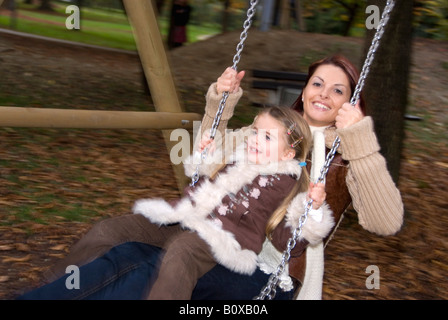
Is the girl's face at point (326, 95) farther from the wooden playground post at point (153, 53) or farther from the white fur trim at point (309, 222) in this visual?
the wooden playground post at point (153, 53)

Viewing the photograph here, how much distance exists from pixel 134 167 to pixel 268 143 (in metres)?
3.55

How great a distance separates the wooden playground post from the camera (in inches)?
146

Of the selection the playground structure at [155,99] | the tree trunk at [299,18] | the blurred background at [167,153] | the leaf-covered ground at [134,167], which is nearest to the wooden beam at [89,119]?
the playground structure at [155,99]

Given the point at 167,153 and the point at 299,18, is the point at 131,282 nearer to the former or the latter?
the point at 167,153

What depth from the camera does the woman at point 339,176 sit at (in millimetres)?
2445

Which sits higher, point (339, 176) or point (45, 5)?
point (339, 176)

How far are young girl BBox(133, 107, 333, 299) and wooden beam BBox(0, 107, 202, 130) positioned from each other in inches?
34.0

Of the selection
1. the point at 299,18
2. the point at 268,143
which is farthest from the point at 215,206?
the point at 299,18

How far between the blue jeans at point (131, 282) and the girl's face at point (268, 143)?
1.70 ft

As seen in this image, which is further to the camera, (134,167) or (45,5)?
(45,5)

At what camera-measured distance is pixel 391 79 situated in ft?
15.7

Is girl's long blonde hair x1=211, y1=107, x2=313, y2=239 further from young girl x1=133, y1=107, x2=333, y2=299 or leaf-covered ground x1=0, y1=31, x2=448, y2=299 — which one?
leaf-covered ground x1=0, y1=31, x2=448, y2=299
